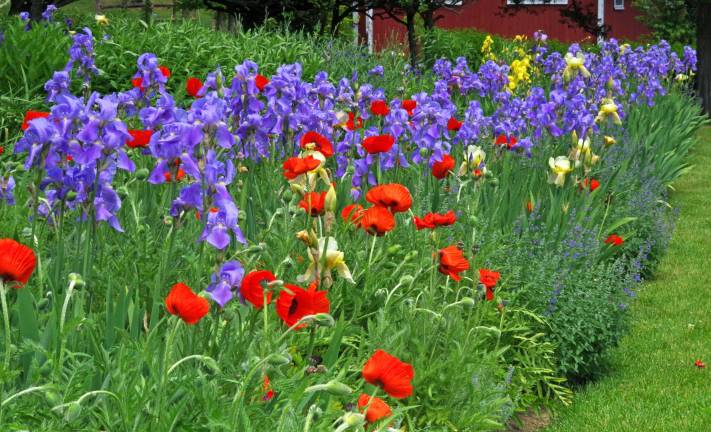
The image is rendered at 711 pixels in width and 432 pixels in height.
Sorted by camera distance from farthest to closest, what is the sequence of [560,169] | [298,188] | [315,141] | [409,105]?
[560,169]
[409,105]
[315,141]
[298,188]

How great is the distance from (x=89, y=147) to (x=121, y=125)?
12cm

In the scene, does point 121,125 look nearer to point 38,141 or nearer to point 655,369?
point 38,141

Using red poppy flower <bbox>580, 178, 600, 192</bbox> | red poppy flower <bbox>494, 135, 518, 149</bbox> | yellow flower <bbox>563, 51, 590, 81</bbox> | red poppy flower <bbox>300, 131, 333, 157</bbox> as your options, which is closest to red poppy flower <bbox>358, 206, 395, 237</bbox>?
red poppy flower <bbox>300, 131, 333, 157</bbox>

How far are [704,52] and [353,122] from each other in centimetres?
1203

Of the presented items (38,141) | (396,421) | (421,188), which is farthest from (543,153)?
(38,141)

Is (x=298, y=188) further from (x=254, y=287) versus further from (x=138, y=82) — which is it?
(x=138, y=82)

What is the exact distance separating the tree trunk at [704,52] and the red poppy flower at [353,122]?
37.6 feet

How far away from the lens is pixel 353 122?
16.5ft

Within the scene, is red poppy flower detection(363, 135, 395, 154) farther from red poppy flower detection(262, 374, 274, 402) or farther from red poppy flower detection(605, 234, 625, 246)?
red poppy flower detection(605, 234, 625, 246)

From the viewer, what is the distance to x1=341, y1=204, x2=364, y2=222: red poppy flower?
3691mm

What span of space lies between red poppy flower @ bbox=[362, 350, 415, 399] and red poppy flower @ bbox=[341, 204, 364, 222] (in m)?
1.62

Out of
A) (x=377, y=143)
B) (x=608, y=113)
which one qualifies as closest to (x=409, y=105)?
(x=377, y=143)

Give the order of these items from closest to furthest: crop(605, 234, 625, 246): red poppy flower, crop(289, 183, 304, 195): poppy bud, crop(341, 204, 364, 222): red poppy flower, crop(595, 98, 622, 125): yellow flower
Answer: crop(289, 183, 304, 195): poppy bud, crop(341, 204, 364, 222): red poppy flower, crop(605, 234, 625, 246): red poppy flower, crop(595, 98, 622, 125): yellow flower

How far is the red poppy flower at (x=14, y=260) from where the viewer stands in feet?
6.70
